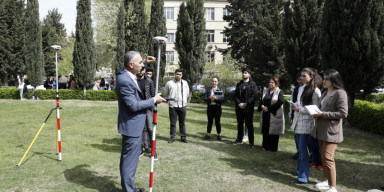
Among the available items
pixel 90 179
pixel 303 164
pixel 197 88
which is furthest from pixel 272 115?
pixel 197 88

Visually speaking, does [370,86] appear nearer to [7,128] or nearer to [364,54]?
[364,54]

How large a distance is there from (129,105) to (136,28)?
21462 mm

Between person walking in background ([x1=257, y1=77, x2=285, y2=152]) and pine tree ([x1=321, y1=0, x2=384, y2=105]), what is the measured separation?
455 centimetres

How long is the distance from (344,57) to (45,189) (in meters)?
10.1

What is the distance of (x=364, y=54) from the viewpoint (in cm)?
995

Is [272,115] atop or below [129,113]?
below

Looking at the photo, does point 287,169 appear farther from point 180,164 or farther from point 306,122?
point 180,164

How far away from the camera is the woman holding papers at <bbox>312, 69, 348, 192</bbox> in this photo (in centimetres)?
437

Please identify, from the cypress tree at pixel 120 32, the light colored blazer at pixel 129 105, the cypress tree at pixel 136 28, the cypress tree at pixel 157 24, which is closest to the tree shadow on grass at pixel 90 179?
the light colored blazer at pixel 129 105

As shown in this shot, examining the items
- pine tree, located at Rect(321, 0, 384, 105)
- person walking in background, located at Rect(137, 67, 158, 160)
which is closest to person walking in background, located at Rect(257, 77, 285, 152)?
person walking in background, located at Rect(137, 67, 158, 160)

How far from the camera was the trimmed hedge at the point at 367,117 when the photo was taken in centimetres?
961

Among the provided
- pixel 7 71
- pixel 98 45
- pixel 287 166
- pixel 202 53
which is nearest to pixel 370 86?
pixel 287 166

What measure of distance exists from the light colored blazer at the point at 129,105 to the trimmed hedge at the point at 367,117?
8.83 meters

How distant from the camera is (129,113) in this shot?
415 cm
